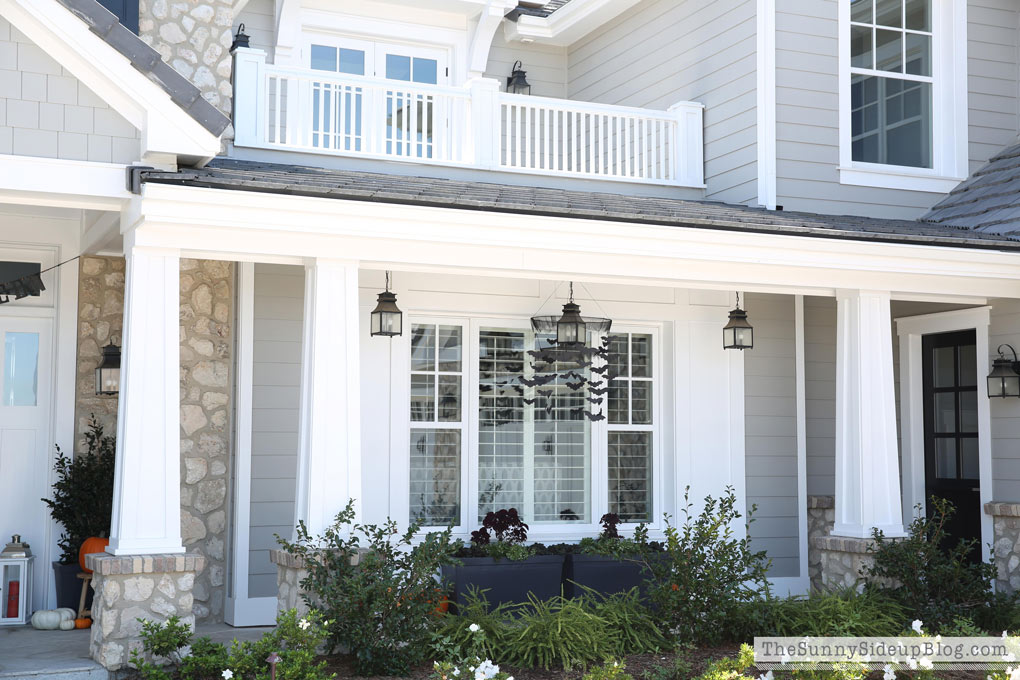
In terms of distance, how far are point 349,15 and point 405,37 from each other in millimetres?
618

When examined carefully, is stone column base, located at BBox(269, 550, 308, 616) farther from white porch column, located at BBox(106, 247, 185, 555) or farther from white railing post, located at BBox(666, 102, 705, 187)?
white railing post, located at BBox(666, 102, 705, 187)

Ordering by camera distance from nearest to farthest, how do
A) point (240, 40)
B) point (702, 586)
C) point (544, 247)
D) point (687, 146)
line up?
point (702, 586)
point (544, 247)
point (240, 40)
point (687, 146)

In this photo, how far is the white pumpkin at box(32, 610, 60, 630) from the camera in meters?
7.94

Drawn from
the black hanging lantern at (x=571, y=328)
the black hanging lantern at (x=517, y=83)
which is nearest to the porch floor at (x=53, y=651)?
the black hanging lantern at (x=571, y=328)

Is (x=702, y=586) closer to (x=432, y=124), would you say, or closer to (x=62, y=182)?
(x=62, y=182)

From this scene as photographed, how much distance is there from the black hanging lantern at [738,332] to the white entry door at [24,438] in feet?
18.9

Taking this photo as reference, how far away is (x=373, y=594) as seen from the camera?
21.2 ft

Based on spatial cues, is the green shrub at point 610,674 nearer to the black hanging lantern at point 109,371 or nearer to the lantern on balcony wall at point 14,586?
the black hanging lantern at point 109,371

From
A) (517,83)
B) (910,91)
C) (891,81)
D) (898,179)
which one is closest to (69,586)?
(517,83)

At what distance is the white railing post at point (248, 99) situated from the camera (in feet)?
29.3

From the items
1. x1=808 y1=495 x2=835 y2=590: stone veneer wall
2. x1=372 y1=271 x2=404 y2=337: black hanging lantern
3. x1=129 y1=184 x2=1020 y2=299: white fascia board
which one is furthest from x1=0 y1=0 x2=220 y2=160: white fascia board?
x1=808 y1=495 x2=835 y2=590: stone veneer wall

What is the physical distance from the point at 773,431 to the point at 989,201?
2.84 meters

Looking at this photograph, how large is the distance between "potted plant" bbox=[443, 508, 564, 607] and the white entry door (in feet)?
10.9

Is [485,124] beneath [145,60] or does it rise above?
above
